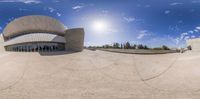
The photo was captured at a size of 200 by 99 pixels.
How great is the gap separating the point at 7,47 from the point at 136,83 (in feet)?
85.7

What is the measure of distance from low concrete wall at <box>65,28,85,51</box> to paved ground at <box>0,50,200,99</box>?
17.9 ft

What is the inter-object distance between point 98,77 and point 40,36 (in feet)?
62.0

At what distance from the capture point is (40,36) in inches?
1478

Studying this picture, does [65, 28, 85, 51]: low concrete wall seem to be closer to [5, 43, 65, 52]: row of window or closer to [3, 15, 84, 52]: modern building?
[3, 15, 84, 52]: modern building

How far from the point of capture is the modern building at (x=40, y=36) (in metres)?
33.7

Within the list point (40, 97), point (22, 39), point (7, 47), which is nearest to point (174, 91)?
point (40, 97)

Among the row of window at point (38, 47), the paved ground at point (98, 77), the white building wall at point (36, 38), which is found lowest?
the paved ground at point (98, 77)

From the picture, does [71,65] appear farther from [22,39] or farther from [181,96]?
[22,39]

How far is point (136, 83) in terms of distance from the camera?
814 inches

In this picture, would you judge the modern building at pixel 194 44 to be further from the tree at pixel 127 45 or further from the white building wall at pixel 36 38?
the tree at pixel 127 45

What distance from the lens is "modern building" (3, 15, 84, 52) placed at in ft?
111

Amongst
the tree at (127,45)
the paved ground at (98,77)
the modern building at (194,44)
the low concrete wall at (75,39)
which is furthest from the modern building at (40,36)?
the tree at (127,45)

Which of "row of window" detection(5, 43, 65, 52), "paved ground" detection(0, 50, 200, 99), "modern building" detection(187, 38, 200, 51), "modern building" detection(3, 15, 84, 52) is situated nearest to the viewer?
"paved ground" detection(0, 50, 200, 99)

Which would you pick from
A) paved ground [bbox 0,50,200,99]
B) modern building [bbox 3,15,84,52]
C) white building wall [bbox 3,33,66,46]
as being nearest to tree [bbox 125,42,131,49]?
modern building [bbox 3,15,84,52]
